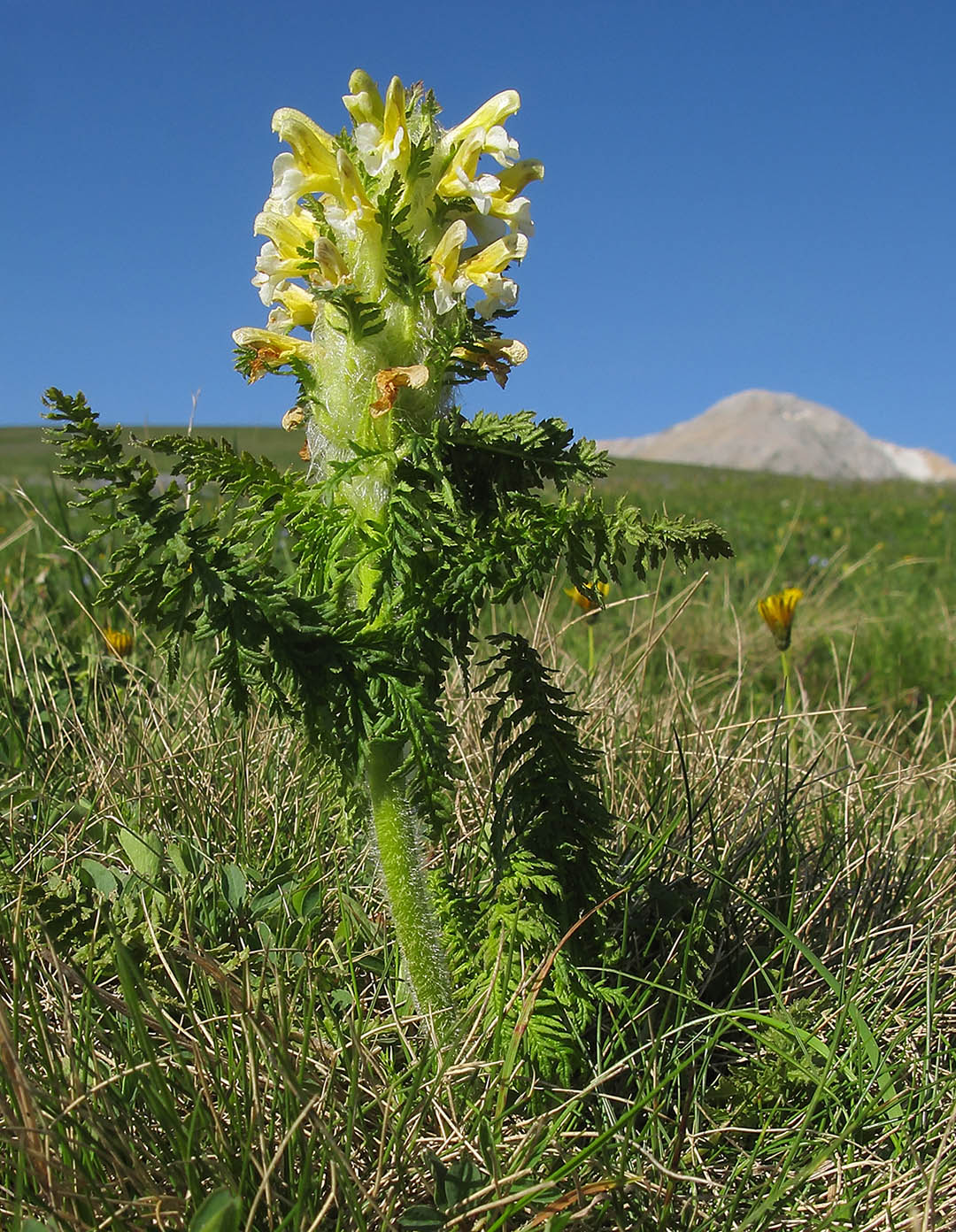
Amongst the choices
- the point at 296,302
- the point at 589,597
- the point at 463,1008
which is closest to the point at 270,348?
the point at 296,302

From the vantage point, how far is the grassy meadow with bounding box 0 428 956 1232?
138 centimetres

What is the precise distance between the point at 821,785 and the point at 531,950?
1500 millimetres

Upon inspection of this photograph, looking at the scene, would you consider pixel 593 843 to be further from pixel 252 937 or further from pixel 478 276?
pixel 478 276

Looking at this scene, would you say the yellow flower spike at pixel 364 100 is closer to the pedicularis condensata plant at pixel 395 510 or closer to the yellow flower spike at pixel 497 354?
the pedicularis condensata plant at pixel 395 510

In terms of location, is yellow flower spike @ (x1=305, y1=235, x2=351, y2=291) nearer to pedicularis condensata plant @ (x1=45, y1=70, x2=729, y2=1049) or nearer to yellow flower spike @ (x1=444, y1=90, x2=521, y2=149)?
pedicularis condensata plant @ (x1=45, y1=70, x2=729, y2=1049)

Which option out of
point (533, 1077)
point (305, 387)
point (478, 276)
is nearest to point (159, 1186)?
point (533, 1077)

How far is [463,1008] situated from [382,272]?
48.6 inches

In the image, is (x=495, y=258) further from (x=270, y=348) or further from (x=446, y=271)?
(x=270, y=348)

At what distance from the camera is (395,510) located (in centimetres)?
149

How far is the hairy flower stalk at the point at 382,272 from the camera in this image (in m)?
1.49

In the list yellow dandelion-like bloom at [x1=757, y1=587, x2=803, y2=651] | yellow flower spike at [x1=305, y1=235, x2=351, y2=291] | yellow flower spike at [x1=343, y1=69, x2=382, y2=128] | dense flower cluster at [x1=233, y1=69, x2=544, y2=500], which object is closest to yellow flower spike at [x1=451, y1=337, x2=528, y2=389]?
dense flower cluster at [x1=233, y1=69, x2=544, y2=500]

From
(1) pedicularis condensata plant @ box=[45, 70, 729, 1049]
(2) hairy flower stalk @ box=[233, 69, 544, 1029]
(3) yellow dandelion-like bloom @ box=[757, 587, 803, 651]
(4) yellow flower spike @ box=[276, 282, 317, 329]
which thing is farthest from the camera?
(3) yellow dandelion-like bloom @ box=[757, 587, 803, 651]

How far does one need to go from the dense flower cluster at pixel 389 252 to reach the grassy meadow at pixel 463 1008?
0.69m

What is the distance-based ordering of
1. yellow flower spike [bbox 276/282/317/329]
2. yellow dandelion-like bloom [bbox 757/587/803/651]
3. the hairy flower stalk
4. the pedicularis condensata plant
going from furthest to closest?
1. yellow dandelion-like bloom [bbox 757/587/803/651]
2. yellow flower spike [bbox 276/282/317/329]
3. the hairy flower stalk
4. the pedicularis condensata plant
